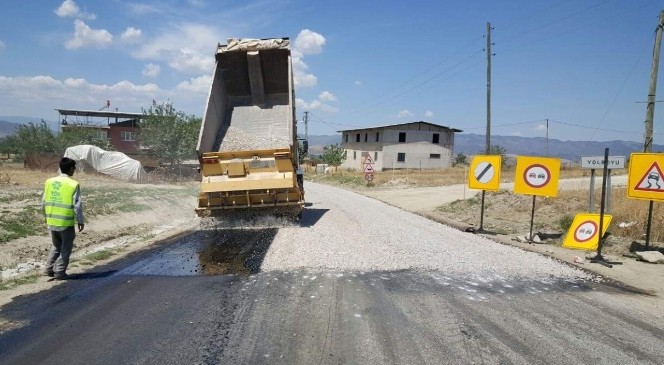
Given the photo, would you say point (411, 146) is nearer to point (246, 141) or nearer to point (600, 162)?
point (246, 141)

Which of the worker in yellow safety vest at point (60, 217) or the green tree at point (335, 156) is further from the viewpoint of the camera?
the green tree at point (335, 156)

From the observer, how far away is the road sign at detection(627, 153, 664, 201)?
8117mm

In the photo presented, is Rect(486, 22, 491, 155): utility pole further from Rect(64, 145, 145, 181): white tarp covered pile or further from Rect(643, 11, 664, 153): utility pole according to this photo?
Rect(64, 145, 145, 181): white tarp covered pile

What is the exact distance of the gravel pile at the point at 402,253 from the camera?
703 cm

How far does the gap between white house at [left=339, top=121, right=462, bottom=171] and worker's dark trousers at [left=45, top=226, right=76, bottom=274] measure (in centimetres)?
4459

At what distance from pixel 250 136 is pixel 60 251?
700 centimetres

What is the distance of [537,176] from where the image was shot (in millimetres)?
10188

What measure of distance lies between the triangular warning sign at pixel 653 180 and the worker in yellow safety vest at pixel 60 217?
32.2ft

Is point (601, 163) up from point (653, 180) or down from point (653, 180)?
up

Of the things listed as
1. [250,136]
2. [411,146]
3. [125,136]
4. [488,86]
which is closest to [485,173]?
[250,136]

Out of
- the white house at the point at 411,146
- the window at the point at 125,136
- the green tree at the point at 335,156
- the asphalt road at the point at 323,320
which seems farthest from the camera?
the green tree at the point at 335,156

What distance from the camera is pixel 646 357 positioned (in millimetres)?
3918

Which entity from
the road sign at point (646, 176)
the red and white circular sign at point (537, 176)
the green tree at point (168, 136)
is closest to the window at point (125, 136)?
the green tree at point (168, 136)

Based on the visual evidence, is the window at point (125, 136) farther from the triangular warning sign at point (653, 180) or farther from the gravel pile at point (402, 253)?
the triangular warning sign at point (653, 180)
